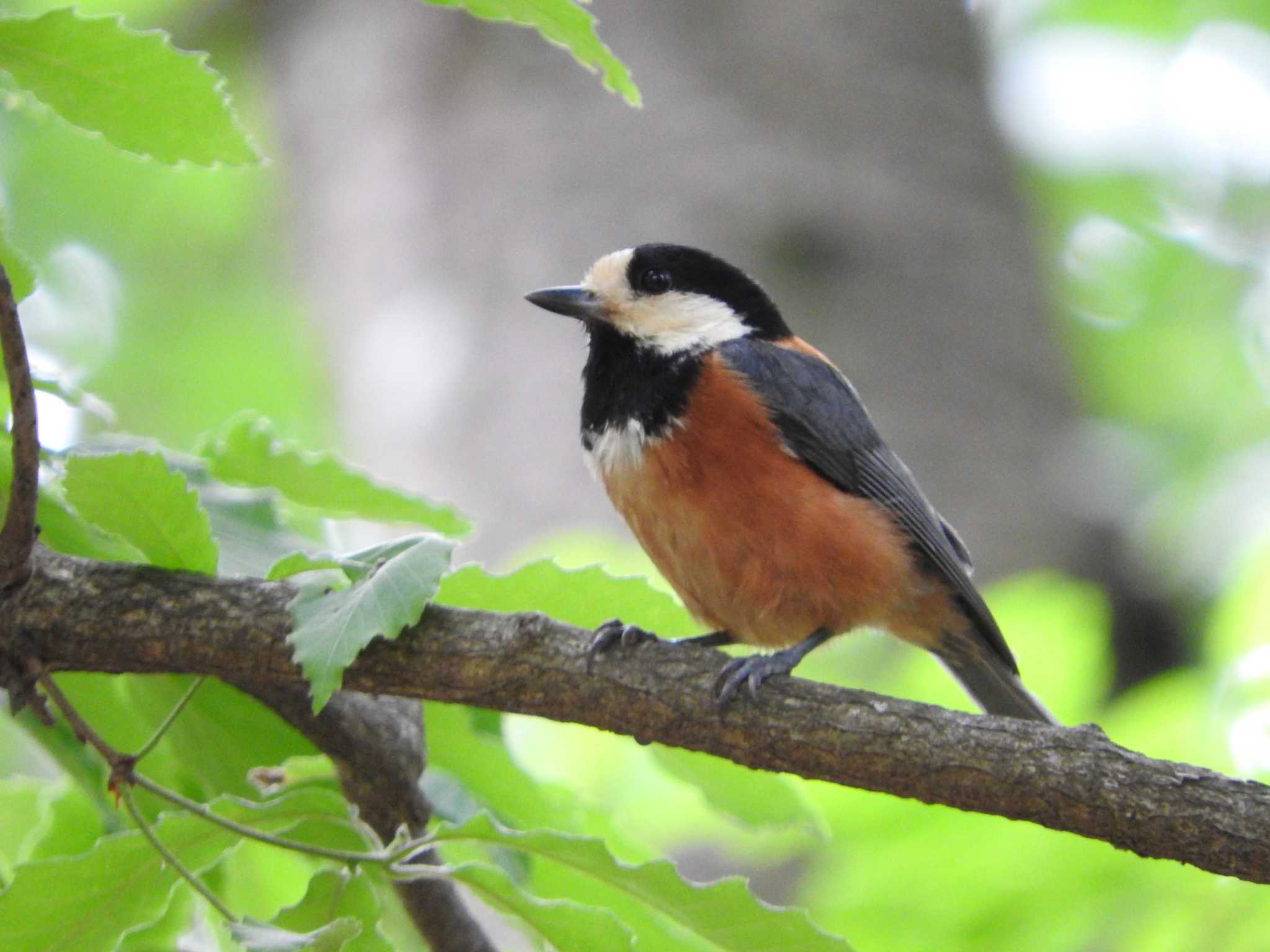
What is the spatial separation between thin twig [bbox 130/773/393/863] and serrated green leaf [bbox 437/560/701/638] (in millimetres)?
485

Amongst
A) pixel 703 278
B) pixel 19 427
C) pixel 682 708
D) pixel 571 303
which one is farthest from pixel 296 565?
pixel 703 278

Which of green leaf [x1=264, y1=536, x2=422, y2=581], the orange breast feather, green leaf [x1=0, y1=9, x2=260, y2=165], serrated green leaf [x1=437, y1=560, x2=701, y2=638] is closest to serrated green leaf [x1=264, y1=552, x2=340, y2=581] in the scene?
green leaf [x1=264, y1=536, x2=422, y2=581]

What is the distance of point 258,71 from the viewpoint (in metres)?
8.77

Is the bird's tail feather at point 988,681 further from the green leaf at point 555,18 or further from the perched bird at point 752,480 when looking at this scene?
the green leaf at point 555,18

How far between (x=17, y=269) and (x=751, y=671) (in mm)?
1393

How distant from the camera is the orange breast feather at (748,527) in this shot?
11.0ft

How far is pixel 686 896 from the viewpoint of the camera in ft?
6.22

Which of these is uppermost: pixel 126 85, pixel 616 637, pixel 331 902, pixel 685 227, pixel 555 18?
pixel 685 227

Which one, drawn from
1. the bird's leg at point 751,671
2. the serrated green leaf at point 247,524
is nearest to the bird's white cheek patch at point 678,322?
the bird's leg at point 751,671

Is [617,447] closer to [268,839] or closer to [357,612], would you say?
[357,612]

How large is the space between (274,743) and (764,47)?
5040 millimetres

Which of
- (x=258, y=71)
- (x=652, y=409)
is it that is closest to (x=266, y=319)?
(x=258, y=71)

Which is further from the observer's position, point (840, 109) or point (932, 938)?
point (840, 109)

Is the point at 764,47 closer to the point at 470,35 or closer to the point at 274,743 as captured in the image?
the point at 470,35
